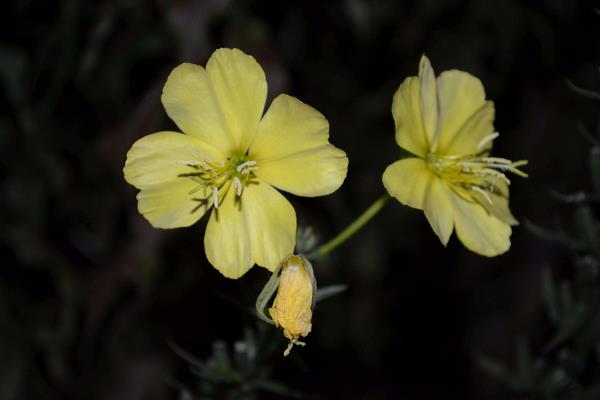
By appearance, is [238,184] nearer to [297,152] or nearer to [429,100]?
[297,152]

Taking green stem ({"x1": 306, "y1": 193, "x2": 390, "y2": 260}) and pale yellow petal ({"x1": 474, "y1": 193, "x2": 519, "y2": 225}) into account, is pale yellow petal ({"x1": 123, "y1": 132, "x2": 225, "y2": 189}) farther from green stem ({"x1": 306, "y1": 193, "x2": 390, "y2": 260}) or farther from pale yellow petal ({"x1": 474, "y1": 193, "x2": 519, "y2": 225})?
pale yellow petal ({"x1": 474, "y1": 193, "x2": 519, "y2": 225})

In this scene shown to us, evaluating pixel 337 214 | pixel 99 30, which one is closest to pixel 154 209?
pixel 99 30

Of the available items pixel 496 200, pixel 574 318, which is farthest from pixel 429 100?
pixel 574 318

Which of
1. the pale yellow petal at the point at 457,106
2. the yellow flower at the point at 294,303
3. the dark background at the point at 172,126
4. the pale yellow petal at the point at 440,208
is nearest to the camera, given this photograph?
the yellow flower at the point at 294,303

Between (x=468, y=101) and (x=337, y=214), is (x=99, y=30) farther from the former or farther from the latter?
(x=468, y=101)

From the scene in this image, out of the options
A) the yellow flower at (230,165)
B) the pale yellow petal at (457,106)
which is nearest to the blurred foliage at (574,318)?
the pale yellow petal at (457,106)

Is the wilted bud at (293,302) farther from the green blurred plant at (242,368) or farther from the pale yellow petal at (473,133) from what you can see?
the pale yellow petal at (473,133)
